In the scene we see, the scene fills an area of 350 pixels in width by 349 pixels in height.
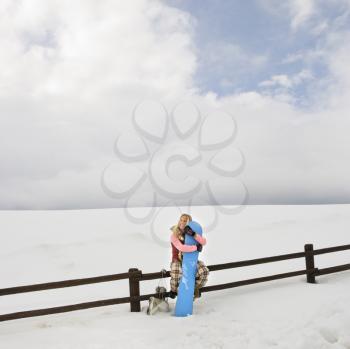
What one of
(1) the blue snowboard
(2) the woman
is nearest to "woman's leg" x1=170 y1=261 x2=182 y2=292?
(2) the woman

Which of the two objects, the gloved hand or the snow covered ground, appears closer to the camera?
the snow covered ground

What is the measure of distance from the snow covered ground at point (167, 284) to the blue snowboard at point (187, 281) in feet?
0.65

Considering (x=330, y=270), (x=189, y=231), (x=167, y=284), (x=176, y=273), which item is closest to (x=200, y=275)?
(x=176, y=273)

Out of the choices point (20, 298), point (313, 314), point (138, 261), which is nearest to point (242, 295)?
point (313, 314)

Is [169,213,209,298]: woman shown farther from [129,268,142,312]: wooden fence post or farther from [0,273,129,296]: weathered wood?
[0,273,129,296]: weathered wood

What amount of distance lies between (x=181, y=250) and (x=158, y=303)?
1.26 m

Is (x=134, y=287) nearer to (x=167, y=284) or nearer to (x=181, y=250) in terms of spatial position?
(x=181, y=250)

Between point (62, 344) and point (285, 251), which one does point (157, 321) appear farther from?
point (285, 251)

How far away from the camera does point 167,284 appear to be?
14.3 m

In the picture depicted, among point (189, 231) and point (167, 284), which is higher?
point (189, 231)

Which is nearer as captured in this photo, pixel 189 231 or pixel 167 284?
pixel 189 231

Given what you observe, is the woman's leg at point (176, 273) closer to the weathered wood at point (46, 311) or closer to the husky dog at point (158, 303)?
the husky dog at point (158, 303)

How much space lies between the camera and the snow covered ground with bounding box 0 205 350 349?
5691 millimetres

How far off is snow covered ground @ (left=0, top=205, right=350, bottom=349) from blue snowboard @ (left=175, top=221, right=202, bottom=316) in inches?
7.8
